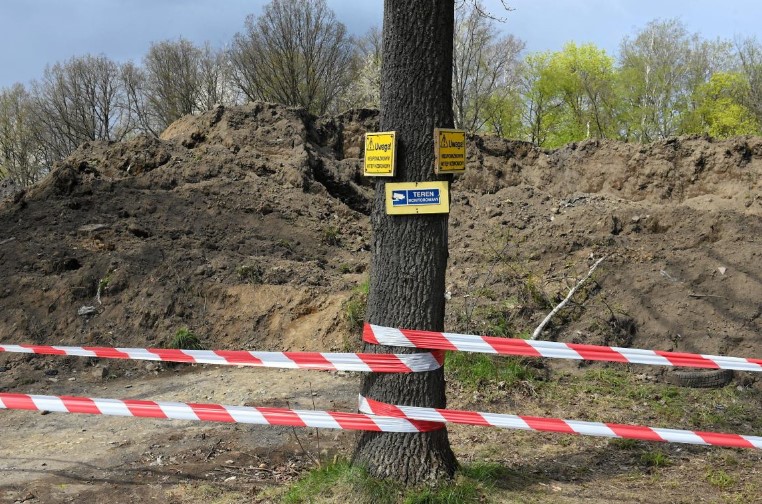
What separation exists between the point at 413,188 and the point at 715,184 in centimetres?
1636

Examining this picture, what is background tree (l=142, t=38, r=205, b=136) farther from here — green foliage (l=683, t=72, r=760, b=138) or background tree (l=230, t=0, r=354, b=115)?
green foliage (l=683, t=72, r=760, b=138)

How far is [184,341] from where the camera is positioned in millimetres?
8562

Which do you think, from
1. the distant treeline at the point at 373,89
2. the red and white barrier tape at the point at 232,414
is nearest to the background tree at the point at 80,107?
the distant treeline at the point at 373,89

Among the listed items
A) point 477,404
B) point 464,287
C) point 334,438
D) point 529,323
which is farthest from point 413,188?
point 464,287

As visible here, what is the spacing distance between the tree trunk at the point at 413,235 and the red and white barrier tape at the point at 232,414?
0.09 metres

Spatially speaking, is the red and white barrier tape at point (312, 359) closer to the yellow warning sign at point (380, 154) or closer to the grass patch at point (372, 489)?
the grass patch at point (372, 489)

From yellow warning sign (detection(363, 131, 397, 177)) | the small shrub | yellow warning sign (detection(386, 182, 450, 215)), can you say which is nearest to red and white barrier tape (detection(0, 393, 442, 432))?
yellow warning sign (detection(386, 182, 450, 215))

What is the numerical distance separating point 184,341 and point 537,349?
5568 millimetres

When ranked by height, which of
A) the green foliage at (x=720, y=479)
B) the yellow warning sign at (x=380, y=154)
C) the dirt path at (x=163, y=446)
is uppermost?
the yellow warning sign at (x=380, y=154)

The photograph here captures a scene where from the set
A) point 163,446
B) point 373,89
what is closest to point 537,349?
point 163,446

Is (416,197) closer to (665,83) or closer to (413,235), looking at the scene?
(413,235)

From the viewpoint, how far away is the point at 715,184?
18.0 meters

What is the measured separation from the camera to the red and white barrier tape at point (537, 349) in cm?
409

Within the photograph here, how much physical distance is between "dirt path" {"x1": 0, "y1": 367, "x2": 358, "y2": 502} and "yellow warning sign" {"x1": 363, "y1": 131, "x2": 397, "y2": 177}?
202 centimetres
